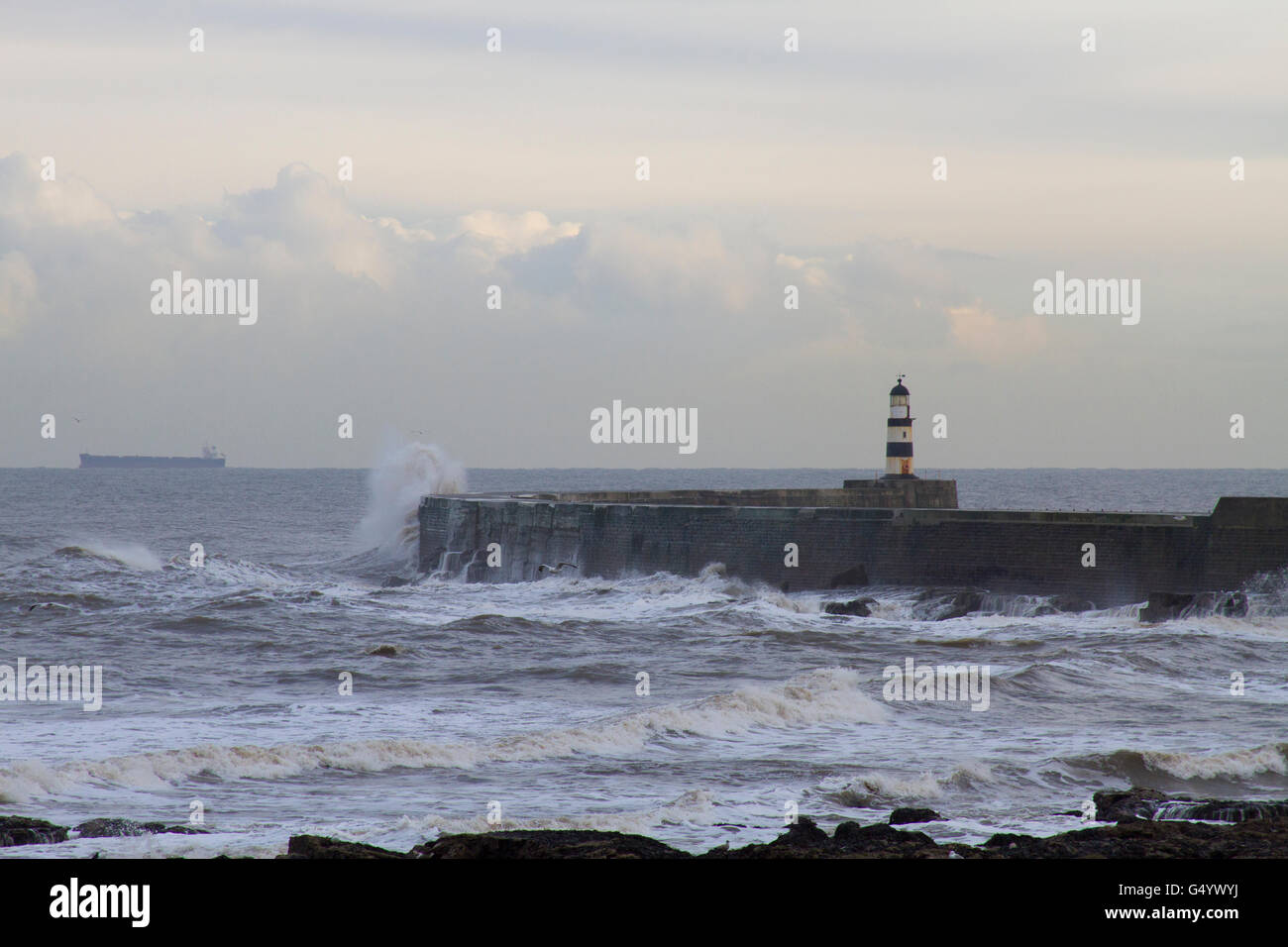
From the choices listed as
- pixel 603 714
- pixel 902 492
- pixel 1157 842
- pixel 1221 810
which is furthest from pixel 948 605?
pixel 1157 842

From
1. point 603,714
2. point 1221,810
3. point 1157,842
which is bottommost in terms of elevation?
point 603,714

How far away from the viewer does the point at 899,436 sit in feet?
106

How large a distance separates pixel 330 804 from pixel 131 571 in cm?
2177

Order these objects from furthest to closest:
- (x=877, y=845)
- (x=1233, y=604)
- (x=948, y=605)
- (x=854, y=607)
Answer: (x=854, y=607) → (x=948, y=605) → (x=1233, y=604) → (x=877, y=845)

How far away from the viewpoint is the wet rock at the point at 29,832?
6.82 m

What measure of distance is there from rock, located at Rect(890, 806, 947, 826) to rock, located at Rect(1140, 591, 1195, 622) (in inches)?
443

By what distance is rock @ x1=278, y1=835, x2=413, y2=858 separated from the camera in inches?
248

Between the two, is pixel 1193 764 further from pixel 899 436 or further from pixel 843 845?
pixel 899 436

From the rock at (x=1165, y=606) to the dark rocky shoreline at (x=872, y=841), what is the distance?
1059cm
